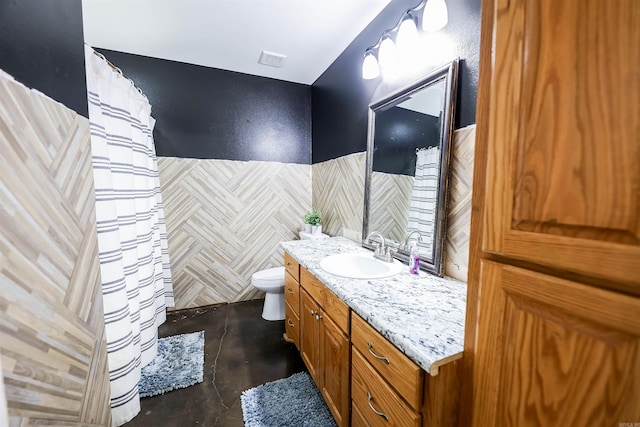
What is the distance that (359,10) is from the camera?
175cm

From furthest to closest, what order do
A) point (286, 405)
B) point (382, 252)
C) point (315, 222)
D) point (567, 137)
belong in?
1. point (315, 222)
2. point (382, 252)
3. point (286, 405)
4. point (567, 137)

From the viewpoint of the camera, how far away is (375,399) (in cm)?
94

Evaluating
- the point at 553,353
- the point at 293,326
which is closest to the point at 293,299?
the point at 293,326

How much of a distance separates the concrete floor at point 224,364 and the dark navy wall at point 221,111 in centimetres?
169

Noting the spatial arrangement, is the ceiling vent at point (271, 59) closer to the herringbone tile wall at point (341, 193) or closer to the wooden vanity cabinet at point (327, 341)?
the herringbone tile wall at point (341, 193)

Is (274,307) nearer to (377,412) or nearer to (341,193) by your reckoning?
(341,193)

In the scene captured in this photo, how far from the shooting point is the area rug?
1.37 m

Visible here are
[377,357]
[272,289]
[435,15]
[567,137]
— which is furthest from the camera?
[272,289]

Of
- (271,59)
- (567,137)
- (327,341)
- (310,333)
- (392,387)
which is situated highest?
(271,59)

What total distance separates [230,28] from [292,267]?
1968 mm

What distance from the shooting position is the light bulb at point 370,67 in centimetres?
174

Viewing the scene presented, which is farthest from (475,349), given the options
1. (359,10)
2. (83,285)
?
(359,10)

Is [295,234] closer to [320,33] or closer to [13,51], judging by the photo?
[320,33]

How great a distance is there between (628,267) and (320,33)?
231 centimetres
